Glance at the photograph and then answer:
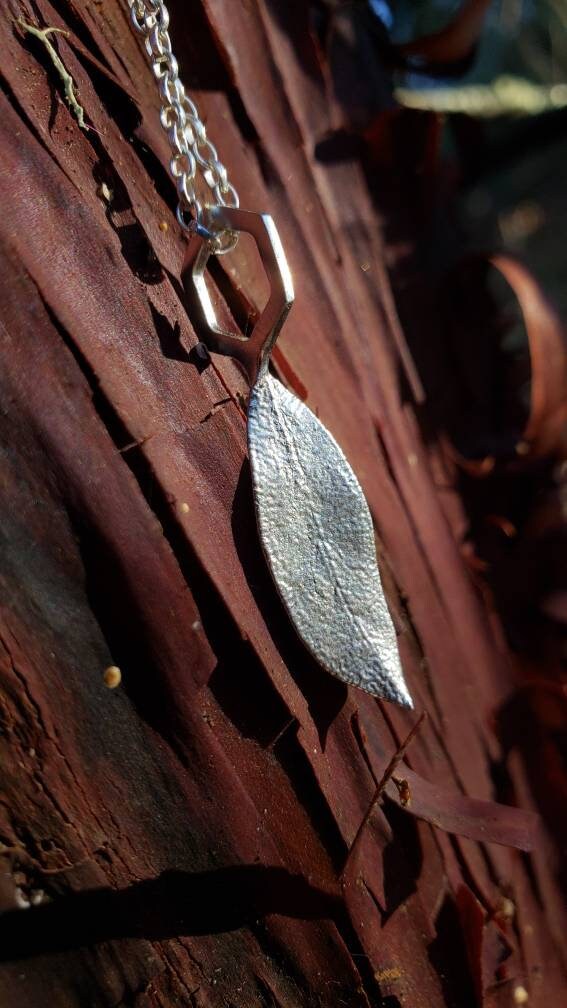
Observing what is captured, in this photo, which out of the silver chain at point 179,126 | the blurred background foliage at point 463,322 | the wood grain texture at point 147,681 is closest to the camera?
the wood grain texture at point 147,681

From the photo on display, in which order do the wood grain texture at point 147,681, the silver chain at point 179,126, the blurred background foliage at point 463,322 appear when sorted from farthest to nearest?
the blurred background foliage at point 463,322, the silver chain at point 179,126, the wood grain texture at point 147,681

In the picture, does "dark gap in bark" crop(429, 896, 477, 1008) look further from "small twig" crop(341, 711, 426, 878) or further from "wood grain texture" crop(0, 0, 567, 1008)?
"small twig" crop(341, 711, 426, 878)

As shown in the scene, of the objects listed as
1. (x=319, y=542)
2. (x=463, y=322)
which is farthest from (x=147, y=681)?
(x=463, y=322)

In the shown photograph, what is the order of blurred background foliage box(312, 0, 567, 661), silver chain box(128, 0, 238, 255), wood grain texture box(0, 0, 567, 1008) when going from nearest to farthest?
wood grain texture box(0, 0, 567, 1008), silver chain box(128, 0, 238, 255), blurred background foliage box(312, 0, 567, 661)

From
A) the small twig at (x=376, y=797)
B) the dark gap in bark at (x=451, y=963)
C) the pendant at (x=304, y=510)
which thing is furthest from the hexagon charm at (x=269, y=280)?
the dark gap in bark at (x=451, y=963)

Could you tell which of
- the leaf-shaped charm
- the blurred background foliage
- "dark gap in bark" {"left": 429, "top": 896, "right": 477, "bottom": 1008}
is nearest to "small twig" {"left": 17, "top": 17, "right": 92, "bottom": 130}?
the leaf-shaped charm

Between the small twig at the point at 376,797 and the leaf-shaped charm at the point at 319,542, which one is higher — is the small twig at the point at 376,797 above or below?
below

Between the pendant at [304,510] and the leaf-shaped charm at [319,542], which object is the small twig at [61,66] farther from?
the leaf-shaped charm at [319,542]

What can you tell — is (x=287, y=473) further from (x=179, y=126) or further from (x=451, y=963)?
(x=451, y=963)
